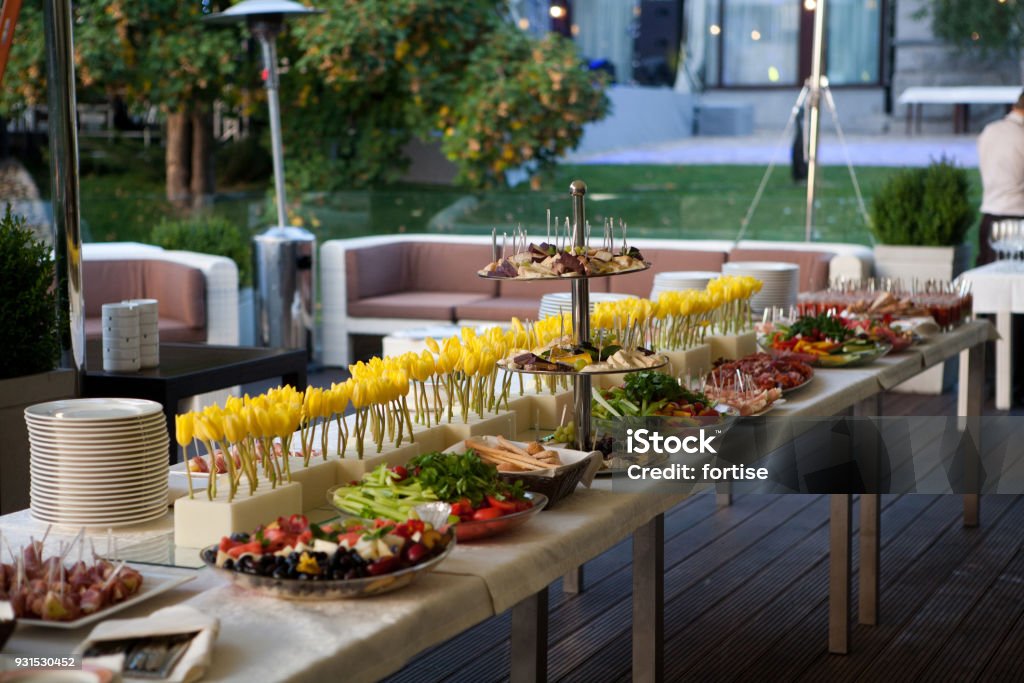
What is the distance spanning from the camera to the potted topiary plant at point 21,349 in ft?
11.4

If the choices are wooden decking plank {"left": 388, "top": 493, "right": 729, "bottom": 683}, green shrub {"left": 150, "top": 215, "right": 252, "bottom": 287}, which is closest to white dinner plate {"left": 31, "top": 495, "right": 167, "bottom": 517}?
wooden decking plank {"left": 388, "top": 493, "right": 729, "bottom": 683}

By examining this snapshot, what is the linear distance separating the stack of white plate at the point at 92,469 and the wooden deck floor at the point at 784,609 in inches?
50.5

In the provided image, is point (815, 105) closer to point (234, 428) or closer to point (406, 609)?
point (234, 428)

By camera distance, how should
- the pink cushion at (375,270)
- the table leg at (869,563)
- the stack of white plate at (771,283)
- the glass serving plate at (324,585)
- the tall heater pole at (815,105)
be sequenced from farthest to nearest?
the pink cushion at (375,270), the tall heater pole at (815,105), the stack of white plate at (771,283), the table leg at (869,563), the glass serving plate at (324,585)

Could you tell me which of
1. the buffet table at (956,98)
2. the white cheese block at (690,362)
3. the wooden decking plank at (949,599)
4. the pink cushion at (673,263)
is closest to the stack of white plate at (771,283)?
the wooden decking plank at (949,599)

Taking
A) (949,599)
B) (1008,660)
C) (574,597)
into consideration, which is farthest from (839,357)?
(574,597)

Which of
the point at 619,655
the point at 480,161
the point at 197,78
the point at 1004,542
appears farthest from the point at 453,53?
the point at 619,655

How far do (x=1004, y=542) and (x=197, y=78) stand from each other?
27.5ft

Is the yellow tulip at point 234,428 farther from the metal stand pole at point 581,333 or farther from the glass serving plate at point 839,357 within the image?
the glass serving plate at point 839,357

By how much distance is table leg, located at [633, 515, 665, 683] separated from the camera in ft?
8.13

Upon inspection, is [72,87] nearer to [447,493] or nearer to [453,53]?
[447,493]

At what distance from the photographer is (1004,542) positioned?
454cm

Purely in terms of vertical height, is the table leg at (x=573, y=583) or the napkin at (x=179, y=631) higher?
the napkin at (x=179, y=631)

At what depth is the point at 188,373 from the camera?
4.04 m
